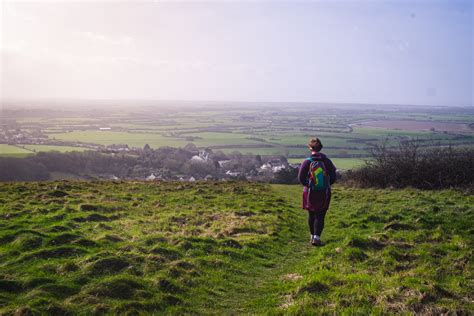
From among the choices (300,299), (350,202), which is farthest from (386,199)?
(300,299)

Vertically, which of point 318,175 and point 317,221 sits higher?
point 318,175

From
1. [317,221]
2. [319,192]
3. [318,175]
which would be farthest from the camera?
[317,221]

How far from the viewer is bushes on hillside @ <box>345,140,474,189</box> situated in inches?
910

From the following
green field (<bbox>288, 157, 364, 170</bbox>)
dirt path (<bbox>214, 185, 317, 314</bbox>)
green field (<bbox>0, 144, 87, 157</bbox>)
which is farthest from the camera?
green field (<bbox>288, 157, 364, 170</bbox>)

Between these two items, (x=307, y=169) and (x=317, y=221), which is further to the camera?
(x=317, y=221)

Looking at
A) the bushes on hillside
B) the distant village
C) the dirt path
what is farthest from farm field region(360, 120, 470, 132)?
the dirt path

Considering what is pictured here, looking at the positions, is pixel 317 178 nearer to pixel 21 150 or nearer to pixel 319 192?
pixel 319 192

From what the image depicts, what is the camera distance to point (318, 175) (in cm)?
1042

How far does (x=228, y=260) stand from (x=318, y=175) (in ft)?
10.4

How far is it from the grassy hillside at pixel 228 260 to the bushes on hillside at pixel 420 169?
741cm

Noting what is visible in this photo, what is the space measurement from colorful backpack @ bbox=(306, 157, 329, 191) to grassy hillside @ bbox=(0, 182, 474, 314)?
59.8 inches

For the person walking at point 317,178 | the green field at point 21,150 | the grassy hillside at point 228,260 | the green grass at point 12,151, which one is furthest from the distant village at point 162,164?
the person walking at point 317,178

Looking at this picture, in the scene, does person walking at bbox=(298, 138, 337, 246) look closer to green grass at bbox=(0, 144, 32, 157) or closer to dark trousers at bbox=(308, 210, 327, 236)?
dark trousers at bbox=(308, 210, 327, 236)

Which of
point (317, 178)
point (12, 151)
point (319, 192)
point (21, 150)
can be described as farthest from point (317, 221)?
point (21, 150)
